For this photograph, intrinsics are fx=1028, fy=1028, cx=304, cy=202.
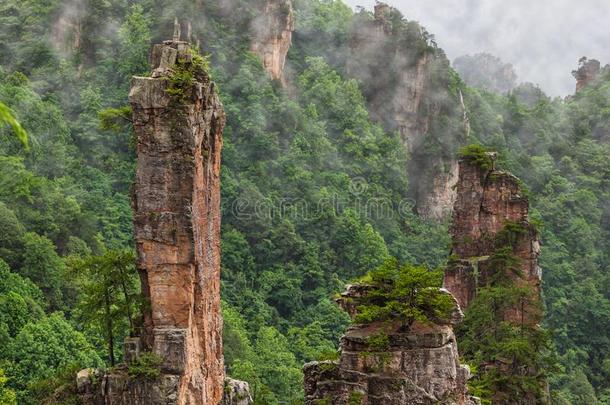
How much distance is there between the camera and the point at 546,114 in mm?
102250

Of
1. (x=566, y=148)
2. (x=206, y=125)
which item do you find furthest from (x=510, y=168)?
(x=206, y=125)

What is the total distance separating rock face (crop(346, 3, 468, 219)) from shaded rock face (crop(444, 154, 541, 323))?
39832 mm

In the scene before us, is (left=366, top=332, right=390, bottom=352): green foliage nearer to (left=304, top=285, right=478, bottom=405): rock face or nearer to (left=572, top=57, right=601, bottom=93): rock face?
(left=304, top=285, right=478, bottom=405): rock face

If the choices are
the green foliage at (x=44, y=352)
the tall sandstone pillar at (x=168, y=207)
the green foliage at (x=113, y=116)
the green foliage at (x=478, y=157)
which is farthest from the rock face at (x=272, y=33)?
the tall sandstone pillar at (x=168, y=207)

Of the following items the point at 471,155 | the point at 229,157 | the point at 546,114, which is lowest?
the point at 471,155

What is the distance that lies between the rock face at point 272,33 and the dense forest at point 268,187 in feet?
2.62

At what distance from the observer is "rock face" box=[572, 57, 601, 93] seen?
112 meters

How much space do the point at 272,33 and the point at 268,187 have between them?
49.7ft

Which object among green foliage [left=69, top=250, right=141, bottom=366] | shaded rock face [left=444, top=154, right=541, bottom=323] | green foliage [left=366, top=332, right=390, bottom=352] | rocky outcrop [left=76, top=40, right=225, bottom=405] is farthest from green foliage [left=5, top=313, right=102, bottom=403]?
shaded rock face [left=444, top=154, right=541, bottom=323]

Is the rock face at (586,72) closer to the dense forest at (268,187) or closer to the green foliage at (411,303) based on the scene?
the dense forest at (268,187)

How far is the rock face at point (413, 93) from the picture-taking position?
Answer: 3406 inches

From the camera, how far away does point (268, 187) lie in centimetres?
7106

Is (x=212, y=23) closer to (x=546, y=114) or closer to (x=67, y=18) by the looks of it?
(x=67, y=18)

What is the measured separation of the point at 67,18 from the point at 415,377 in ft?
180
